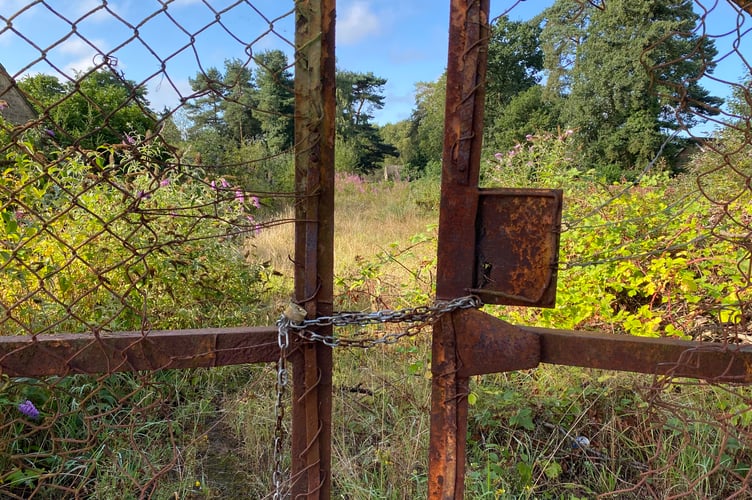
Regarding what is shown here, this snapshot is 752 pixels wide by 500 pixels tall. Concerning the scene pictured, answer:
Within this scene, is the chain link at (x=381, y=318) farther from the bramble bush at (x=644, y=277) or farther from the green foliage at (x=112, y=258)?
the bramble bush at (x=644, y=277)

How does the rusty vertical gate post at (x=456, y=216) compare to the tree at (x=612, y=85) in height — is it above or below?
below

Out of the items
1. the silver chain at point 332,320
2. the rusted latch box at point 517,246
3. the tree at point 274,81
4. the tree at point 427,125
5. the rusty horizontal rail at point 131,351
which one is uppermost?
the tree at point 427,125

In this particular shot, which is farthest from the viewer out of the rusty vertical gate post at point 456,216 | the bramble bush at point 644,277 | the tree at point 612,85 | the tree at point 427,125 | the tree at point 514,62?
the tree at point 427,125

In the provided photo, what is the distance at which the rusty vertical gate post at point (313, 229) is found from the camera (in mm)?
1049

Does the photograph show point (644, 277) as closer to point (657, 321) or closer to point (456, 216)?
point (657, 321)

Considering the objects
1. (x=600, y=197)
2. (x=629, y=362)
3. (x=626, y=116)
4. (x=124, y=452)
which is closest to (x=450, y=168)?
(x=629, y=362)

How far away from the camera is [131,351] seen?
1.10 m

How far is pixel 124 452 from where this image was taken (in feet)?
6.59

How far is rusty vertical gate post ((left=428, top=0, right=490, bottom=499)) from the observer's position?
40.9 inches

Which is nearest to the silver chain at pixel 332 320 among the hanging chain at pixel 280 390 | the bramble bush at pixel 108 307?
the hanging chain at pixel 280 390

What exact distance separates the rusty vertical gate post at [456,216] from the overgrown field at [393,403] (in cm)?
48

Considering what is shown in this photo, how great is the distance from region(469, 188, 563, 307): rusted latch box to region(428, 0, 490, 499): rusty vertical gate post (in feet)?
0.12

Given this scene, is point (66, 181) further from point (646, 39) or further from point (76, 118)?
point (646, 39)

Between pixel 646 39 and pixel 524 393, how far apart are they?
699 inches
